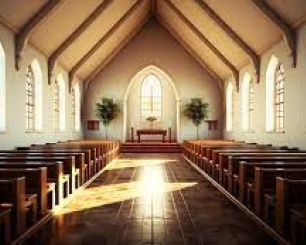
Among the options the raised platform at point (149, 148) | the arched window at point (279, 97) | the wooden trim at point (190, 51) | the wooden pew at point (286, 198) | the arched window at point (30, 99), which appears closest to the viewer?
the wooden pew at point (286, 198)

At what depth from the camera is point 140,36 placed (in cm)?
1970

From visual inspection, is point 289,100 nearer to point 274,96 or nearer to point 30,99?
point 274,96

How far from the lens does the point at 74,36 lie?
43.5 ft

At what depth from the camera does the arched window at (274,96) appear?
1220 centimetres

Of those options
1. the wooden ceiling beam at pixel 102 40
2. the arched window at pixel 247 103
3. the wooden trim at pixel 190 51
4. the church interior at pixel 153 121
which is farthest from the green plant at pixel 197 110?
the wooden ceiling beam at pixel 102 40

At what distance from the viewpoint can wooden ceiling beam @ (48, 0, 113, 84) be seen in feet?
42.8

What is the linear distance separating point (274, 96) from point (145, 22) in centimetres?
895

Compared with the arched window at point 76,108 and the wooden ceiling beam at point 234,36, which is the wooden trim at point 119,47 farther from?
the wooden ceiling beam at point 234,36

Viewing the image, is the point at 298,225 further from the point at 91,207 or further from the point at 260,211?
the point at 91,207

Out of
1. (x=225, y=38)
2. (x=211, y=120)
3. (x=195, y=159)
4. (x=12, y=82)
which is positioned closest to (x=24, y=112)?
(x=12, y=82)

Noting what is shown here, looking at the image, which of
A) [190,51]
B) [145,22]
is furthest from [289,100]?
[145,22]

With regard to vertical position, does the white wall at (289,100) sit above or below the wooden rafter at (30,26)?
below

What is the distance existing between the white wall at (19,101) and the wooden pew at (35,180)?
512 centimetres

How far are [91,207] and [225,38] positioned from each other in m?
10.1
